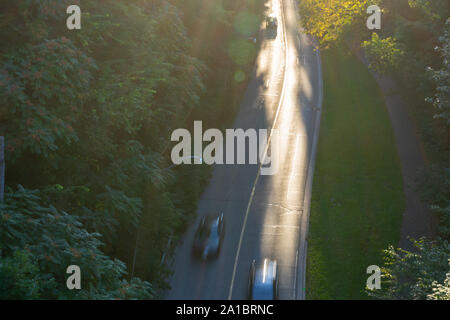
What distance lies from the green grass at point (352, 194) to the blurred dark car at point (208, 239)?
4876mm

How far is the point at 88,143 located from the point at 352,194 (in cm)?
1740

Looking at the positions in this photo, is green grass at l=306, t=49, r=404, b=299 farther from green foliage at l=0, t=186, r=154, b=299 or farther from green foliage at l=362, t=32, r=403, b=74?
green foliage at l=0, t=186, r=154, b=299

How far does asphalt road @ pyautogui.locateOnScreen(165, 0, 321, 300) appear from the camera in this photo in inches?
866

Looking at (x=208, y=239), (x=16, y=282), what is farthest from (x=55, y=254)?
(x=208, y=239)

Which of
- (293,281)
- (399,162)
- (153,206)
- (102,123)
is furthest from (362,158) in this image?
(102,123)

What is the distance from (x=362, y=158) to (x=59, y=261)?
25.2 m

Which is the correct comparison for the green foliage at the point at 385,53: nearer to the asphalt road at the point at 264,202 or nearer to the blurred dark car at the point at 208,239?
the asphalt road at the point at 264,202

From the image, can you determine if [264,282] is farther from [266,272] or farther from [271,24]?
[271,24]

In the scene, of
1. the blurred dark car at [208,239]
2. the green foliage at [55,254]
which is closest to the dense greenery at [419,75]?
the blurred dark car at [208,239]

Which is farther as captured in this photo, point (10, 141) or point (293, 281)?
point (293, 281)

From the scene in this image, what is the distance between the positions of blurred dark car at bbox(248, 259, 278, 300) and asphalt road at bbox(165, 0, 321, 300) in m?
1.41

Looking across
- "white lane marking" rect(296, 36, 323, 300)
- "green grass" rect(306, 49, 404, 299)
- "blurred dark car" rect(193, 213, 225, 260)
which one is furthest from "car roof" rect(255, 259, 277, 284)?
"blurred dark car" rect(193, 213, 225, 260)

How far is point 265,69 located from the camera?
1996 inches
